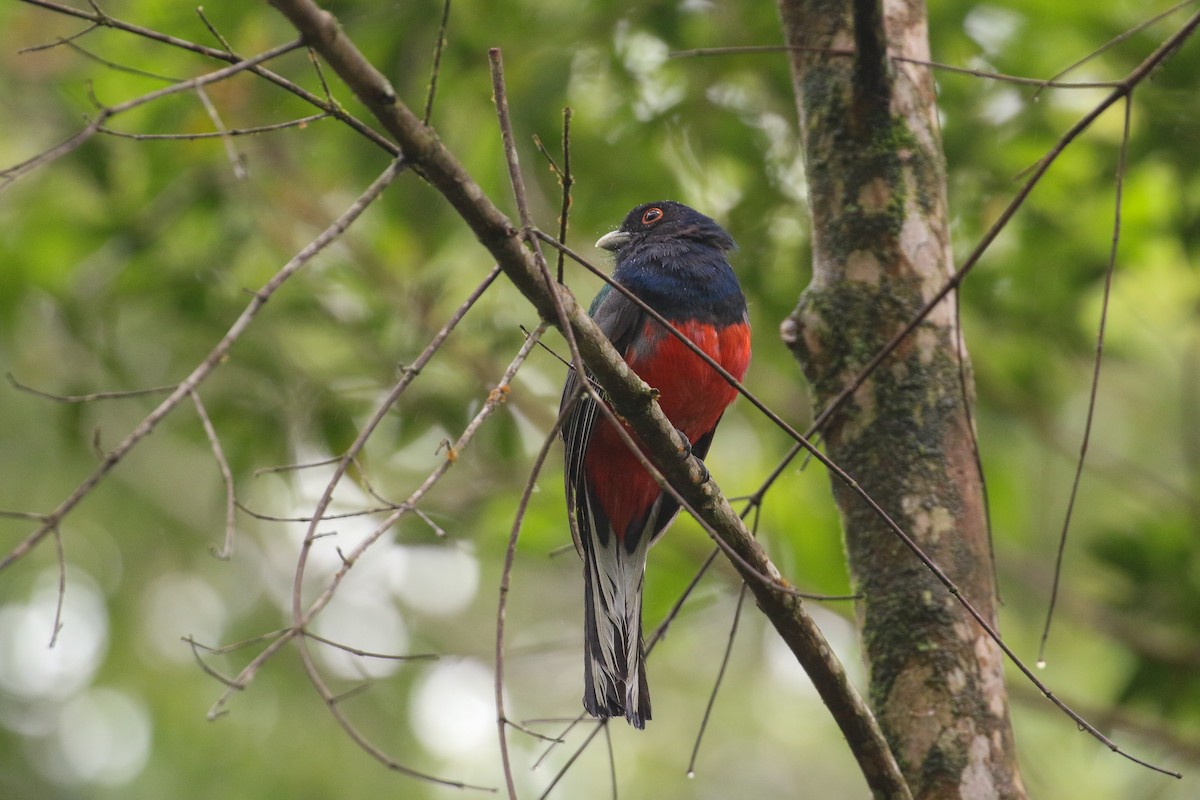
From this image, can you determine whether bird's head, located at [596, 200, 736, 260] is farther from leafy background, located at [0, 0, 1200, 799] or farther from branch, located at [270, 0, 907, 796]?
branch, located at [270, 0, 907, 796]

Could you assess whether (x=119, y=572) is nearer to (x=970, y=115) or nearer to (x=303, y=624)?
(x=970, y=115)

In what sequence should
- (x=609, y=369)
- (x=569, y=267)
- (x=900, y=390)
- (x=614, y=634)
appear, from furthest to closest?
(x=569, y=267)
(x=614, y=634)
(x=900, y=390)
(x=609, y=369)

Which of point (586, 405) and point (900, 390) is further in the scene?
point (586, 405)

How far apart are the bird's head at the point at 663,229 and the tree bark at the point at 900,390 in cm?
91

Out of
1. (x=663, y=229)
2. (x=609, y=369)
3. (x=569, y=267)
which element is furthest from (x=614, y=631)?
(x=569, y=267)

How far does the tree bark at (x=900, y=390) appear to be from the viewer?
8.94 ft

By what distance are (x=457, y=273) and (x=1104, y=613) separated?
10.8 ft

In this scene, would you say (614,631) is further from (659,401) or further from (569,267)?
(569,267)

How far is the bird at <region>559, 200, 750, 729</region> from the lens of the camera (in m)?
3.50

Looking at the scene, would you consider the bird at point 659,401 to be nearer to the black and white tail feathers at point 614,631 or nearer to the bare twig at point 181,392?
the black and white tail feathers at point 614,631

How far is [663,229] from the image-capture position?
431 centimetres

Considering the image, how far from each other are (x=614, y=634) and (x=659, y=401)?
0.76 metres

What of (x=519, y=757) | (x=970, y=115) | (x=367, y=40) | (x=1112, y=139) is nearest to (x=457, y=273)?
(x=367, y=40)

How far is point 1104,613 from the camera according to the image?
480 cm
